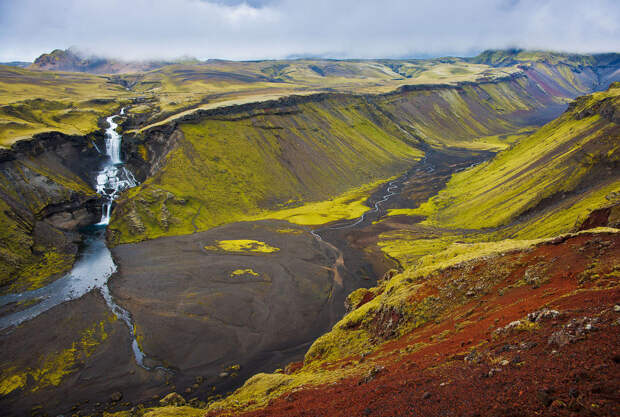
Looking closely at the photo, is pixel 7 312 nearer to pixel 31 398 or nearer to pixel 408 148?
pixel 31 398

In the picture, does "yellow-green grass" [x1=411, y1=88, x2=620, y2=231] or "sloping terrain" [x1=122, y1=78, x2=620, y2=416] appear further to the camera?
"yellow-green grass" [x1=411, y1=88, x2=620, y2=231]

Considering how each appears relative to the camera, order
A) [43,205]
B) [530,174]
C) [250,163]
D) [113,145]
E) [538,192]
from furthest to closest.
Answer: [250,163] → [113,145] → [530,174] → [43,205] → [538,192]

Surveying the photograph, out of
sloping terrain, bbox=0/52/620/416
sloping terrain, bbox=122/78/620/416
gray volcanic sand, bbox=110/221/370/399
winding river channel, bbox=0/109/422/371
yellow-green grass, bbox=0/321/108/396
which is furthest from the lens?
winding river channel, bbox=0/109/422/371

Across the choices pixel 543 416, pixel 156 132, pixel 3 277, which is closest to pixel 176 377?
pixel 543 416

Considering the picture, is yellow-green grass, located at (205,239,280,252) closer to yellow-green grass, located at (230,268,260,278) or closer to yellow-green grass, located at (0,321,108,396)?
yellow-green grass, located at (230,268,260,278)

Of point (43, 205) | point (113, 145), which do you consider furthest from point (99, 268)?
point (113, 145)

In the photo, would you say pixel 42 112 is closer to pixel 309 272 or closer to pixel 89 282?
pixel 89 282

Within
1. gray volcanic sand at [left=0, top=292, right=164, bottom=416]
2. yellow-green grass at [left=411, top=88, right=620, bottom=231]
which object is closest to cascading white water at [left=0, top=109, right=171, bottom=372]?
gray volcanic sand at [left=0, top=292, right=164, bottom=416]
